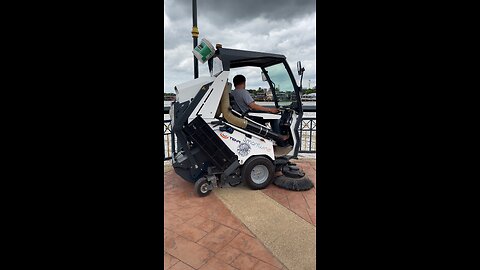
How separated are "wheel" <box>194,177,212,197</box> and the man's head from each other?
173 cm

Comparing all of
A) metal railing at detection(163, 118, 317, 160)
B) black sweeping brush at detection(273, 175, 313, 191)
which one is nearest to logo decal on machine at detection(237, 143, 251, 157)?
black sweeping brush at detection(273, 175, 313, 191)

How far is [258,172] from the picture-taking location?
11.7 feet

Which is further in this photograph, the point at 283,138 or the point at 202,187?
the point at 283,138

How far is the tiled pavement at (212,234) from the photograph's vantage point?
1.88 m

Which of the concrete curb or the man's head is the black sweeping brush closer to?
the concrete curb

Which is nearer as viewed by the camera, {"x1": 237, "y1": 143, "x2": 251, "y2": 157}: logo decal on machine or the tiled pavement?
the tiled pavement

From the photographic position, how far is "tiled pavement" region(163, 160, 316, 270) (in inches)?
73.9

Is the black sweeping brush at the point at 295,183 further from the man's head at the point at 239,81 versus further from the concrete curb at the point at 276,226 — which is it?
the man's head at the point at 239,81

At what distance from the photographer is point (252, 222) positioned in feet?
8.21

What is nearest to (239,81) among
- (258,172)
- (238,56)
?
(238,56)

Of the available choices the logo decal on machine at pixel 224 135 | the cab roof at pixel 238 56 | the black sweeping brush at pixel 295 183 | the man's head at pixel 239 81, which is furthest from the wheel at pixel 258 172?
the cab roof at pixel 238 56
